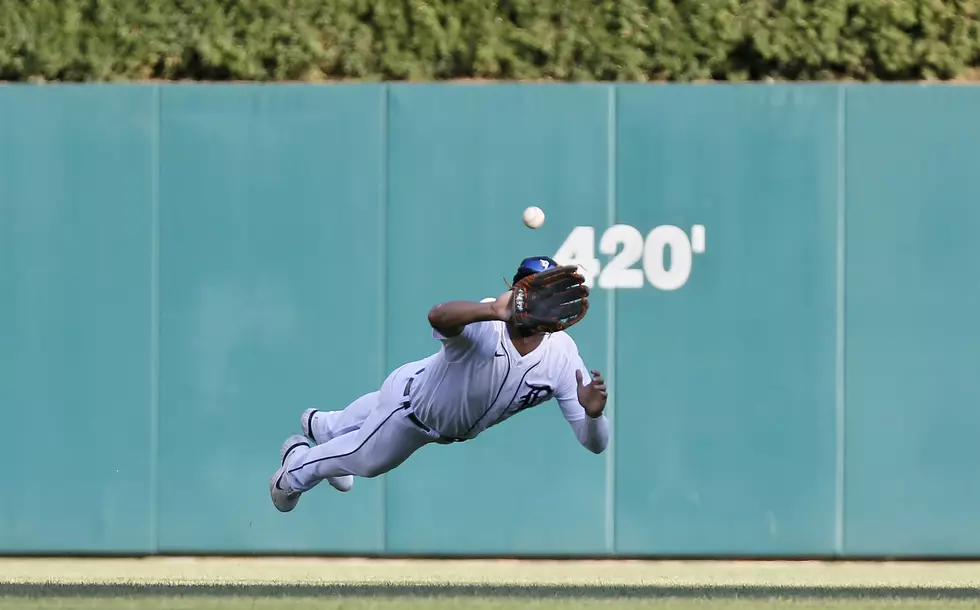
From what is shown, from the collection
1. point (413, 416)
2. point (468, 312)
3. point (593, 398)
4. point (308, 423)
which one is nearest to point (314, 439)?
point (308, 423)

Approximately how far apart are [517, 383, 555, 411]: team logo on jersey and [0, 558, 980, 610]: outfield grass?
3.14ft

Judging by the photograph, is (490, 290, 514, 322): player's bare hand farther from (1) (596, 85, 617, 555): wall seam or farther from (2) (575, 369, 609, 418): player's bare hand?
(1) (596, 85, 617, 555): wall seam

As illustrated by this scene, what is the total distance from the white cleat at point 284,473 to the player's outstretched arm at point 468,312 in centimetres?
220

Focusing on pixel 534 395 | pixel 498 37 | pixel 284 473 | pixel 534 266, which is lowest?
pixel 284 473

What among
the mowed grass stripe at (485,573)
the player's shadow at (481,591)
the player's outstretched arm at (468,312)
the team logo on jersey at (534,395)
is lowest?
the mowed grass stripe at (485,573)

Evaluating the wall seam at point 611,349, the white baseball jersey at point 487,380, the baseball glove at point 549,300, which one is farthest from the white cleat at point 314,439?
the baseball glove at point 549,300

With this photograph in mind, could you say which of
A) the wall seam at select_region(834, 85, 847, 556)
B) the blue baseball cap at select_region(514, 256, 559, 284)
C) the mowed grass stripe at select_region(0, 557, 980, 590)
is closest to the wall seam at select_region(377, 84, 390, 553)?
the mowed grass stripe at select_region(0, 557, 980, 590)

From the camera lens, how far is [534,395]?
845 centimetres

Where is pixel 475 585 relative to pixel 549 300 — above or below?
below

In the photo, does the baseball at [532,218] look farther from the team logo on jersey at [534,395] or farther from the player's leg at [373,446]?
the player's leg at [373,446]

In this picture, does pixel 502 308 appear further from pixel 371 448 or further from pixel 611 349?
pixel 611 349

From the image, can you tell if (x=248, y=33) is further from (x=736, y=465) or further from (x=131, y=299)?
(x=736, y=465)

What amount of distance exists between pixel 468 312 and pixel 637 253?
2.80 metres

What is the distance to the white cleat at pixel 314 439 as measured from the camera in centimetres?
915
